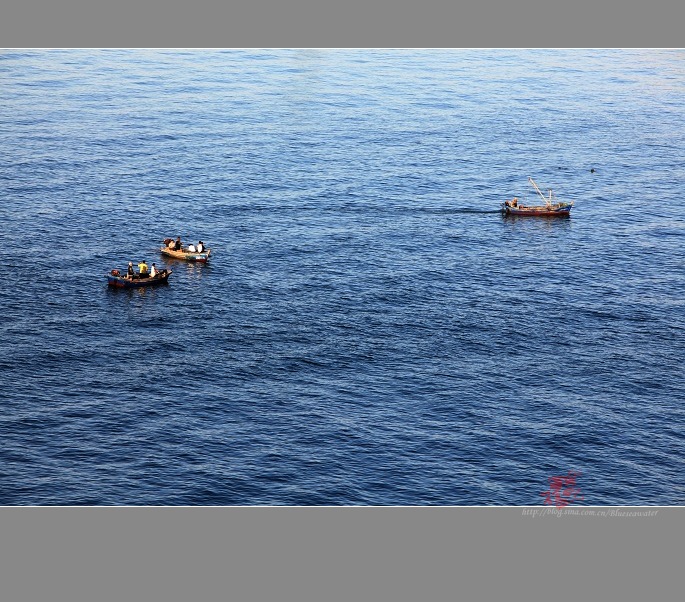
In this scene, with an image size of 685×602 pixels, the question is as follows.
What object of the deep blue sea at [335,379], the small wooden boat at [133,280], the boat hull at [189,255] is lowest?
the deep blue sea at [335,379]

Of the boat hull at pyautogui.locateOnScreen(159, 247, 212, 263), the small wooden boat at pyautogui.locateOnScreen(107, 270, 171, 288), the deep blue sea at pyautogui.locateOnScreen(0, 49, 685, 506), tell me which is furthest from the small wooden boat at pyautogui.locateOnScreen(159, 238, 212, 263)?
the small wooden boat at pyautogui.locateOnScreen(107, 270, 171, 288)

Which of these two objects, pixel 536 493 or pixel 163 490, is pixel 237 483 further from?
pixel 536 493

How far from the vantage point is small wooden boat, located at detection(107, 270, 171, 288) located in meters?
178

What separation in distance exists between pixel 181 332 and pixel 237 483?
141 ft

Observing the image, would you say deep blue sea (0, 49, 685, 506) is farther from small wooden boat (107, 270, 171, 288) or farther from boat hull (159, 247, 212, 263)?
small wooden boat (107, 270, 171, 288)

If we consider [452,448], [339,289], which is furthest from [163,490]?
[339,289]

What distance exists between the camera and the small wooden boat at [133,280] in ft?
586

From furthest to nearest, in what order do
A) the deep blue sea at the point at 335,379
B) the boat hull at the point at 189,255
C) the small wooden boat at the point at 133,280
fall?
the boat hull at the point at 189,255 → the small wooden boat at the point at 133,280 → the deep blue sea at the point at 335,379

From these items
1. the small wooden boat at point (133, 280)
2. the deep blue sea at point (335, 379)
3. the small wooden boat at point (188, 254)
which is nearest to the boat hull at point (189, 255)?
Result: the small wooden boat at point (188, 254)

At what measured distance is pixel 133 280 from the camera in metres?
179

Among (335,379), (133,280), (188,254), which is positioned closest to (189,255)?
(188,254)

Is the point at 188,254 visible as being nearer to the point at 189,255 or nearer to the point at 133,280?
the point at 189,255

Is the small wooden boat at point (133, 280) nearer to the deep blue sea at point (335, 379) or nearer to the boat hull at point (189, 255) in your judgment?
the deep blue sea at point (335, 379)

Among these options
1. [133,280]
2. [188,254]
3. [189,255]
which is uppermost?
[188,254]
